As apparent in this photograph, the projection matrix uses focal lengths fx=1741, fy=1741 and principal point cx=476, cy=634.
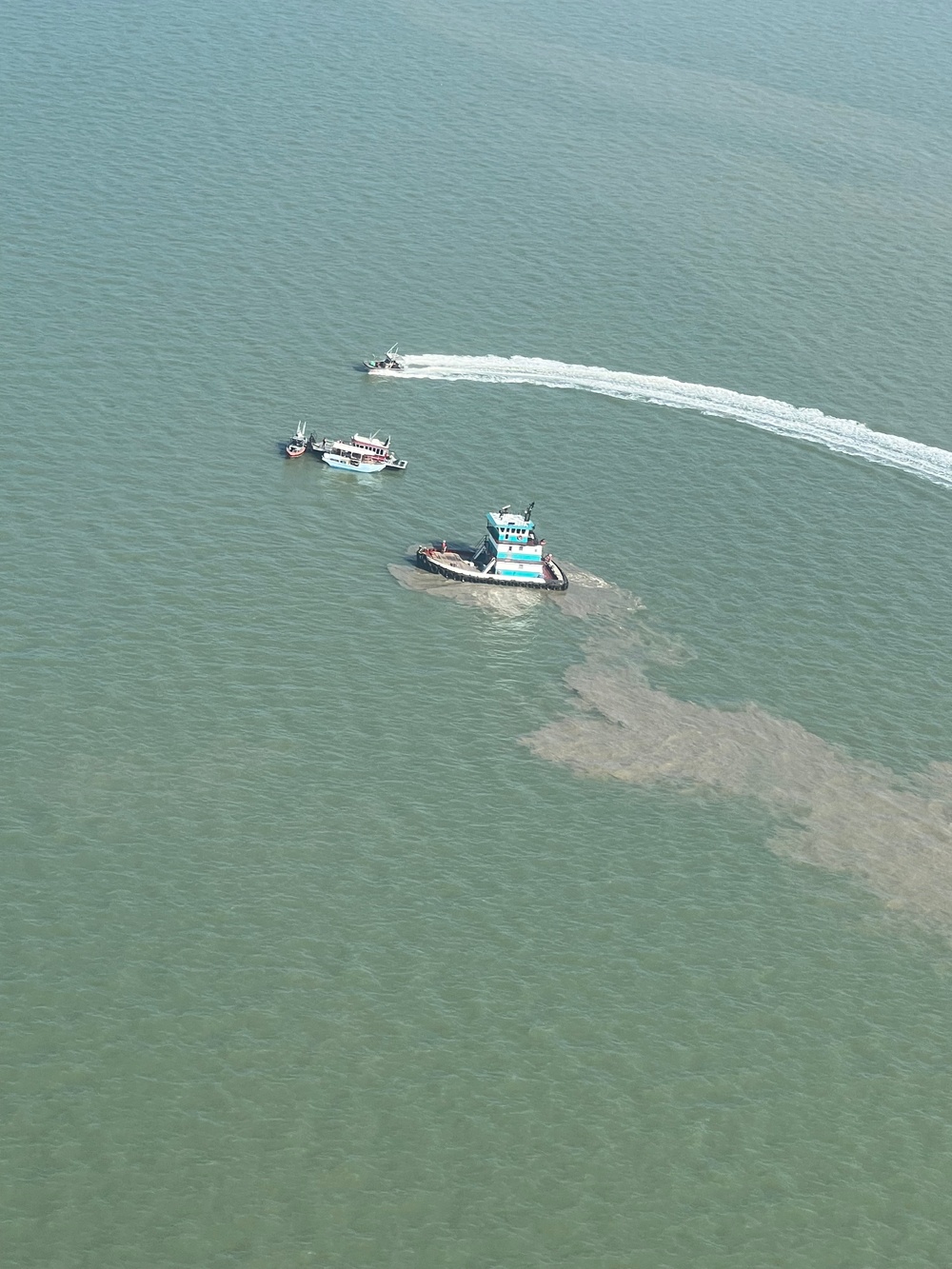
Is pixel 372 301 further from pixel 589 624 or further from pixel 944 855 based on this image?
pixel 944 855

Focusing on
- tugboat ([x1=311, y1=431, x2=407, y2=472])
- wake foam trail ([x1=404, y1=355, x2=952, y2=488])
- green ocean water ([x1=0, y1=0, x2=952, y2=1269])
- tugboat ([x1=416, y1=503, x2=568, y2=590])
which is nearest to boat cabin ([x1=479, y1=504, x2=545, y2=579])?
tugboat ([x1=416, y1=503, x2=568, y2=590])

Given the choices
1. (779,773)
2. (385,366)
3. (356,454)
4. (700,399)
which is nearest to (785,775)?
(779,773)

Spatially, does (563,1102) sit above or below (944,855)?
below

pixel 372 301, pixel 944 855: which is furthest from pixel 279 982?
pixel 372 301

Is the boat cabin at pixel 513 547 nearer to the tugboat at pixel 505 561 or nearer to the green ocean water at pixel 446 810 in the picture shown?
the tugboat at pixel 505 561

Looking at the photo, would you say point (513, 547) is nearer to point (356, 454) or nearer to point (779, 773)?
point (356, 454)
